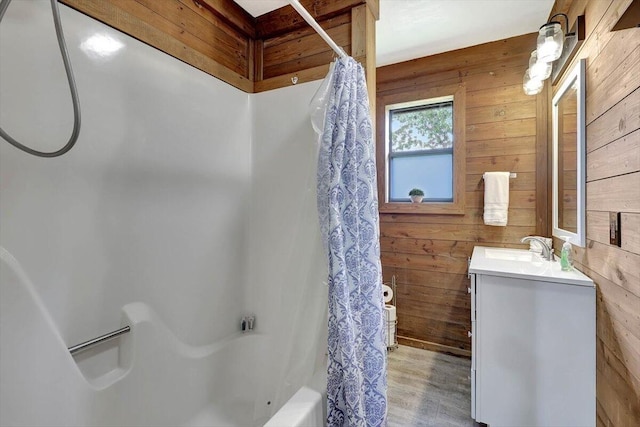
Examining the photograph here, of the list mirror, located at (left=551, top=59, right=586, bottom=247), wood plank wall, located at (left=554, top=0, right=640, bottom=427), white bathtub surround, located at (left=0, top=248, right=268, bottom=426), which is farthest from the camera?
mirror, located at (left=551, top=59, right=586, bottom=247)

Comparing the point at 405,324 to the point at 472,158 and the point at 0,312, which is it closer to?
the point at 472,158

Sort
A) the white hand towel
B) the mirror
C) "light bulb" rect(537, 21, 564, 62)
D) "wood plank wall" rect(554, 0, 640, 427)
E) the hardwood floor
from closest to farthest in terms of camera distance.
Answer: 1. "wood plank wall" rect(554, 0, 640, 427)
2. the mirror
3. "light bulb" rect(537, 21, 564, 62)
4. the hardwood floor
5. the white hand towel

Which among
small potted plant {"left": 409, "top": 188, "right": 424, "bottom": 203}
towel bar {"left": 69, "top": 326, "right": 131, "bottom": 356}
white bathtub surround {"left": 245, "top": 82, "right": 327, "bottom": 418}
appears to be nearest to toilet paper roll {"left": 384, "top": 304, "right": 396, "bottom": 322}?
small potted plant {"left": 409, "top": 188, "right": 424, "bottom": 203}

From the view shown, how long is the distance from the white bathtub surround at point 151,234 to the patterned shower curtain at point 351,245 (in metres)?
0.24

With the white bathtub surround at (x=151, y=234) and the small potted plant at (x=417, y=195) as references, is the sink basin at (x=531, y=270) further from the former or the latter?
the white bathtub surround at (x=151, y=234)

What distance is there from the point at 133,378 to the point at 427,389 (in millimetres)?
1790

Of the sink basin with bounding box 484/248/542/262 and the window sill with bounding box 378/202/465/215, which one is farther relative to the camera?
the window sill with bounding box 378/202/465/215

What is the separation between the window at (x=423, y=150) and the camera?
2.43 metres

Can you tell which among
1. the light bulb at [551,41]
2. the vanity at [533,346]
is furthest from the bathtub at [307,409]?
the light bulb at [551,41]

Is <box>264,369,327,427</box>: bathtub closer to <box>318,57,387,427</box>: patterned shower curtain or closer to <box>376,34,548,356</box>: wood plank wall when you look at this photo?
<box>318,57,387,427</box>: patterned shower curtain

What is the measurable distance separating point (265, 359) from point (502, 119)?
8.05 feet

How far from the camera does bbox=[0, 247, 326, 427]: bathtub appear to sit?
89 centimetres

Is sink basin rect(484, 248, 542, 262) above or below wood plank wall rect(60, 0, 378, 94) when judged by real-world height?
below

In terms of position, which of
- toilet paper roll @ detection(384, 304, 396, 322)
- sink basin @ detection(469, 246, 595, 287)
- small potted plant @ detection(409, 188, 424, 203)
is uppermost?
small potted plant @ detection(409, 188, 424, 203)
